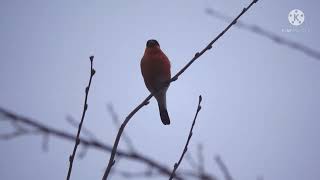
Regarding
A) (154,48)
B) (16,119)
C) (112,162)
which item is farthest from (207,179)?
(154,48)

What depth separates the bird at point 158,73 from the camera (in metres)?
6.33

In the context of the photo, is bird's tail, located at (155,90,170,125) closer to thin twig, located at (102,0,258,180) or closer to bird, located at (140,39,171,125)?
bird, located at (140,39,171,125)

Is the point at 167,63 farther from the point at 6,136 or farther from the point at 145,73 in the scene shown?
the point at 6,136

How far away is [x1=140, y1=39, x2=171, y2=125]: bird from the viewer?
20.8ft

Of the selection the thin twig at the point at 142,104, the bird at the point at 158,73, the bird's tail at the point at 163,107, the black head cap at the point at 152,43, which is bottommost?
the bird's tail at the point at 163,107

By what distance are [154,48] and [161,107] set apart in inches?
45.2

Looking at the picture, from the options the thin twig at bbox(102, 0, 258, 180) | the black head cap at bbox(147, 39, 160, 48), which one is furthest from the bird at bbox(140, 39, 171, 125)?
the thin twig at bbox(102, 0, 258, 180)

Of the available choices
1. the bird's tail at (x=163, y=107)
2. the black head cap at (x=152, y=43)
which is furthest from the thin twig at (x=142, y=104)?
the black head cap at (x=152, y=43)

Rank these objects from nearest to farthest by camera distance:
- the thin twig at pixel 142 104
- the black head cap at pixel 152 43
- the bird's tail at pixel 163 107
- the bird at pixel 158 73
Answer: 1. the thin twig at pixel 142 104
2. the bird at pixel 158 73
3. the bird's tail at pixel 163 107
4. the black head cap at pixel 152 43

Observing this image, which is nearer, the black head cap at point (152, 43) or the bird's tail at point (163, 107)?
the bird's tail at point (163, 107)

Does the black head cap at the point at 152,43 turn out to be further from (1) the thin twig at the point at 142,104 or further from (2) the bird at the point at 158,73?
(1) the thin twig at the point at 142,104

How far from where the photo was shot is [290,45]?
129cm

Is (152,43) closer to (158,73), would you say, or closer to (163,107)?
(158,73)

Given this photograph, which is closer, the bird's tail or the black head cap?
the bird's tail
